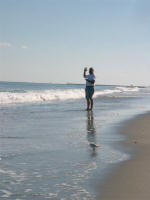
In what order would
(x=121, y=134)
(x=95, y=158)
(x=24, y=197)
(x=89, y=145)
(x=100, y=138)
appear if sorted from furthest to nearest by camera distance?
(x=121, y=134), (x=100, y=138), (x=89, y=145), (x=95, y=158), (x=24, y=197)

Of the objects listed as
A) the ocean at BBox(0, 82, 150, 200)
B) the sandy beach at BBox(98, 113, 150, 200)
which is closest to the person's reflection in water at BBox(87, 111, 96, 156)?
the ocean at BBox(0, 82, 150, 200)

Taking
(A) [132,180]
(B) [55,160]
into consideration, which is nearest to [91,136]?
(B) [55,160]

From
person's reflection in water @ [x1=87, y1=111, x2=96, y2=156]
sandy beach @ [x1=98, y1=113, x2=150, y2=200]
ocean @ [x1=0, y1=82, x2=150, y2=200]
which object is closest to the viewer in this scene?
sandy beach @ [x1=98, y1=113, x2=150, y2=200]

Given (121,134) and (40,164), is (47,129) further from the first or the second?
(40,164)

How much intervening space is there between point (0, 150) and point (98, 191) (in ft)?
8.38

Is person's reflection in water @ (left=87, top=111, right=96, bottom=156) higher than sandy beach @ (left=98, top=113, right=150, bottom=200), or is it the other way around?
sandy beach @ (left=98, top=113, right=150, bottom=200)

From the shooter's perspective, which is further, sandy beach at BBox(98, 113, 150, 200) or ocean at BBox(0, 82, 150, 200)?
ocean at BBox(0, 82, 150, 200)

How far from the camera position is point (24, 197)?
136 inches

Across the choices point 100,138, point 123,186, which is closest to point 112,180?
point 123,186

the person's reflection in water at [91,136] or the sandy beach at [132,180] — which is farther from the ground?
the sandy beach at [132,180]

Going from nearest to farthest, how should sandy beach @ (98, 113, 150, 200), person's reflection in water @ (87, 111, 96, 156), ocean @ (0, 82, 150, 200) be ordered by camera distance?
sandy beach @ (98, 113, 150, 200)
ocean @ (0, 82, 150, 200)
person's reflection in water @ (87, 111, 96, 156)

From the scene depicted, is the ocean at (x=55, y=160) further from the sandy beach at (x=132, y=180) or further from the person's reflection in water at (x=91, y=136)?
the sandy beach at (x=132, y=180)

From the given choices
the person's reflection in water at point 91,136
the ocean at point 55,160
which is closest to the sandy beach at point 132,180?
the ocean at point 55,160

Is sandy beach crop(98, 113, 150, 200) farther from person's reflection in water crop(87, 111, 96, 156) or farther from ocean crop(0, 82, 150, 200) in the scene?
person's reflection in water crop(87, 111, 96, 156)
